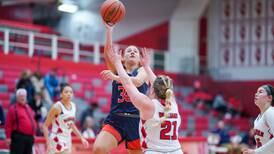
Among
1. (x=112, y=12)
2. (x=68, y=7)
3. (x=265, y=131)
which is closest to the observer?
(x=265, y=131)

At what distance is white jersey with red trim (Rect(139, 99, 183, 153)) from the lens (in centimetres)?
520

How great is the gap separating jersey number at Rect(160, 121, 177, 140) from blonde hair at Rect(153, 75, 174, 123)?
7cm

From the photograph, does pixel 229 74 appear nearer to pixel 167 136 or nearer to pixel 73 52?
pixel 73 52

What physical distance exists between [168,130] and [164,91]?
1.16 feet

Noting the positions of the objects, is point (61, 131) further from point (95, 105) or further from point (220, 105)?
point (220, 105)

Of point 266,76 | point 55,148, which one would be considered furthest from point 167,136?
point 266,76

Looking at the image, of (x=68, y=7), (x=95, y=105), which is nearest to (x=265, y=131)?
(x=95, y=105)

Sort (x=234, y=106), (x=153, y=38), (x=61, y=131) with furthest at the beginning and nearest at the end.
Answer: (x=153, y=38), (x=234, y=106), (x=61, y=131)

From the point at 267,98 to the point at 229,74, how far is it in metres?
17.3

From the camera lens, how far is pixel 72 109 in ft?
29.0

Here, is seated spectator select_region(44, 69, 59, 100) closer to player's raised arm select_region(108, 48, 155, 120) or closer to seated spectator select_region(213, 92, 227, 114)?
seated spectator select_region(213, 92, 227, 114)

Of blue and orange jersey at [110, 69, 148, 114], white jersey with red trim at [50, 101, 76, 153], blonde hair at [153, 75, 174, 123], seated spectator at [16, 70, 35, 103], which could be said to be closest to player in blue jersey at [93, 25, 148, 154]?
blue and orange jersey at [110, 69, 148, 114]

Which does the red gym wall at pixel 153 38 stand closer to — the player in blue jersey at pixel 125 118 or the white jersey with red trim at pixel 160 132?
the player in blue jersey at pixel 125 118

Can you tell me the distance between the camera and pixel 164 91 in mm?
5254
